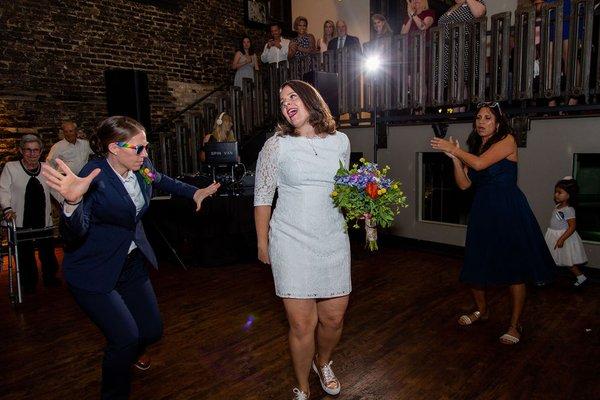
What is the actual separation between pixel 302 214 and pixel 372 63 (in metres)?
4.59

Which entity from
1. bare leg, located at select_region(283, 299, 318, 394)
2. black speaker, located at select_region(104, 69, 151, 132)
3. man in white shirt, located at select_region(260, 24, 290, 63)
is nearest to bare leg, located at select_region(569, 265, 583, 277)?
bare leg, located at select_region(283, 299, 318, 394)

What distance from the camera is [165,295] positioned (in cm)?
454

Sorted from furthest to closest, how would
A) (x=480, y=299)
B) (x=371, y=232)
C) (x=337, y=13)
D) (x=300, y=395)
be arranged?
(x=337, y=13) < (x=480, y=299) < (x=300, y=395) < (x=371, y=232)

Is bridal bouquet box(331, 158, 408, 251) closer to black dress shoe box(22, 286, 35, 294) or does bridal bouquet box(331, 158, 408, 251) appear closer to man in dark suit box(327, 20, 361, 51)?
black dress shoe box(22, 286, 35, 294)

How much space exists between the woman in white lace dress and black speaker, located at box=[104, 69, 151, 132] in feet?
21.6

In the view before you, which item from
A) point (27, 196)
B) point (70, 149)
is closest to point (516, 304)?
point (27, 196)

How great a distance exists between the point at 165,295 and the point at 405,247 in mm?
3489

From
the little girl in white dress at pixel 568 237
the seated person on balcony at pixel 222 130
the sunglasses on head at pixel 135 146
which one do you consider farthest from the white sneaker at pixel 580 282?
the seated person on balcony at pixel 222 130

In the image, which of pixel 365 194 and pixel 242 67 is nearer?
pixel 365 194

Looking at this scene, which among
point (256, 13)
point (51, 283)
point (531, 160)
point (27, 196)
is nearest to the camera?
point (27, 196)

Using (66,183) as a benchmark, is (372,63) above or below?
above

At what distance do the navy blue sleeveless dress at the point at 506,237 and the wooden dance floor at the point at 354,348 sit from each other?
0.53m

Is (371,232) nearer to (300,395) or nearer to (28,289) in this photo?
(300,395)

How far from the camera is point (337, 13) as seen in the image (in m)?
9.84
